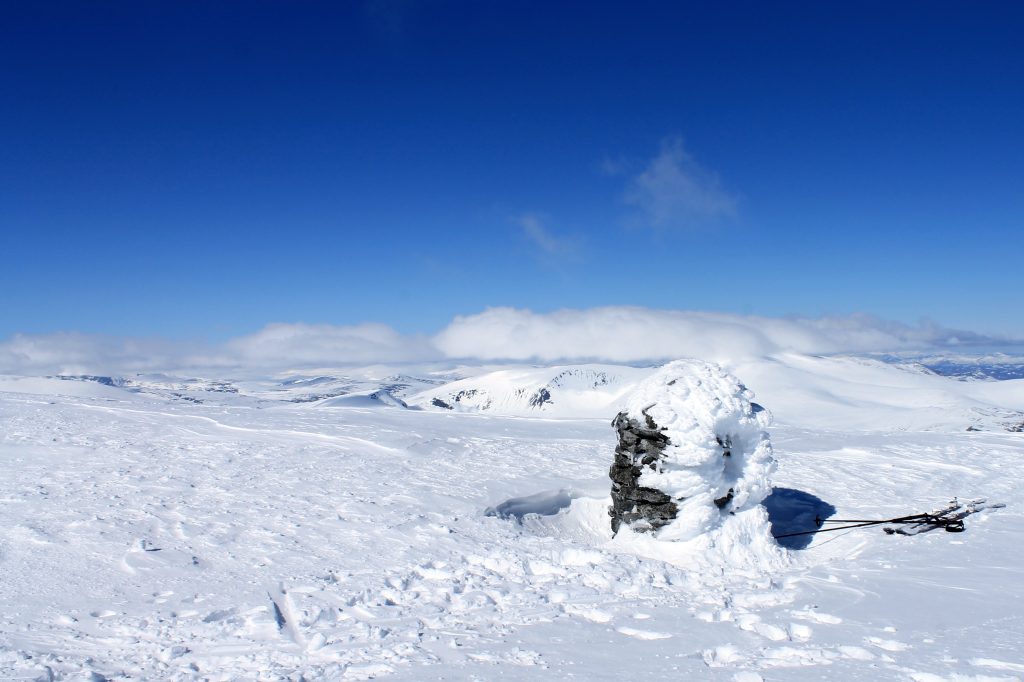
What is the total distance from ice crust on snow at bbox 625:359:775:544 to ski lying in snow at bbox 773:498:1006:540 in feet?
7.84

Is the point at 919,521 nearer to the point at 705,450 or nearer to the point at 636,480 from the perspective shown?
the point at 705,450

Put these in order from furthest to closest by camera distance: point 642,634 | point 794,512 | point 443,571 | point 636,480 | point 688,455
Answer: point 794,512 < point 636,480 < point 688,455 < point 443,571 < point 642,634

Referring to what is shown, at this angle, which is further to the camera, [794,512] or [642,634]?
[794,512]

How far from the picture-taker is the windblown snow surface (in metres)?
7.46

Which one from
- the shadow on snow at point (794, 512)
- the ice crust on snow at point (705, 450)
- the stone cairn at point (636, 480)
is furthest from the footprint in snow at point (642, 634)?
the shadow on snow at point (794, 512)

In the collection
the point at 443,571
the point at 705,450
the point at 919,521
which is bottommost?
the point at 443,571

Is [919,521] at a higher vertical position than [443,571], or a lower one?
higher

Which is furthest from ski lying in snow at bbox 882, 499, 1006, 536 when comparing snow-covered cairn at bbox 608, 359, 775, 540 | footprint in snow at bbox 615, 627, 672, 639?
footprint in snow at bbox 615, 627, 672, 639

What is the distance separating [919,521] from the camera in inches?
583

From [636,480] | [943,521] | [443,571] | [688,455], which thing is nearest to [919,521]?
[943,521]

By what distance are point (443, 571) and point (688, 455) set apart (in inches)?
229

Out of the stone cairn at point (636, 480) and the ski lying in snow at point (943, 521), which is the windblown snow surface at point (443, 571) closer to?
the ski lying in snow at point (943, 521)

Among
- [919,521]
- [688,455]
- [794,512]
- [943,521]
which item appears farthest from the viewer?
[794,512]

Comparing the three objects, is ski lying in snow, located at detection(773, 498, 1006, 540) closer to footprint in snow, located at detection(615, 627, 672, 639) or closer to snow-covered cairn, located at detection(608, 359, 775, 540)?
snow-covered cairn, located at detection(608, 359, 775, 540)
